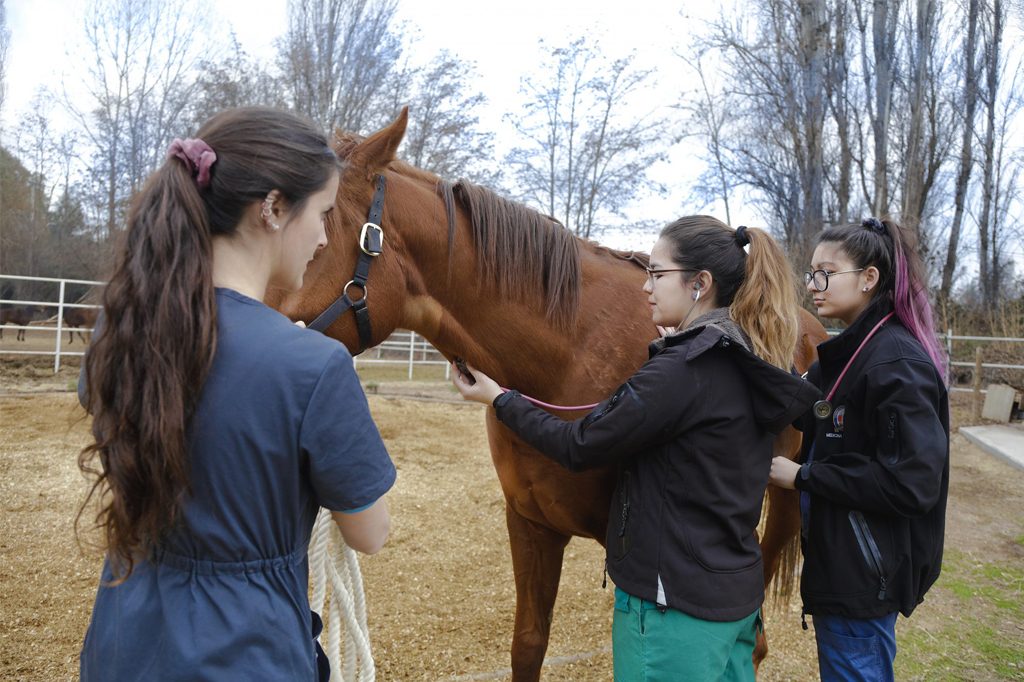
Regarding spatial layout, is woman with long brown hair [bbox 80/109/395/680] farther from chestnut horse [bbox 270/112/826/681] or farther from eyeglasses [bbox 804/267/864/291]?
eyeglasses [bbox 804/267/864/291]

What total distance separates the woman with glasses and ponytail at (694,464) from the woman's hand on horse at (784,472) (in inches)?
9.6

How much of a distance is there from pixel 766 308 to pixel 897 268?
→ 1.88ft

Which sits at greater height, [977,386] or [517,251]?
[517,251]

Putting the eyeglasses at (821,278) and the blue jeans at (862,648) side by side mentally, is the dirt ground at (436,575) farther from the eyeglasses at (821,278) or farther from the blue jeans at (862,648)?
the eyeglasses at (821,278)

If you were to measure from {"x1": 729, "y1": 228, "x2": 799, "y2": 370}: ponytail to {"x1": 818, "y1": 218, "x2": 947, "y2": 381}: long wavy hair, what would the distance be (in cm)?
43

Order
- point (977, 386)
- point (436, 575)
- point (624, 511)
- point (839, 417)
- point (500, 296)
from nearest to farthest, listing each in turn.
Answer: point (624, 511) < point (839, 417) < point (500, 296) < point (436, 575) < point (977, 386)

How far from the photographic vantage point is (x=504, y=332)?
189 cm

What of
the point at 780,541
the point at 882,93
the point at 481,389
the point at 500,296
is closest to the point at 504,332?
the point at 500,296

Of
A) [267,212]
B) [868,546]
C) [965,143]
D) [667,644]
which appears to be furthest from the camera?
[965,143]

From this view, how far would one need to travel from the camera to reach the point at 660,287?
1.66 metres

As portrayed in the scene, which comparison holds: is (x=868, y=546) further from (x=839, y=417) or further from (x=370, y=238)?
(x=370, y=238)

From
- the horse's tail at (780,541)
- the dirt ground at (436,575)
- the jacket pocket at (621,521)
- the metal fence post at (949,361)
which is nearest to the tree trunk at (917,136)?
the metal fence post at (949,361)

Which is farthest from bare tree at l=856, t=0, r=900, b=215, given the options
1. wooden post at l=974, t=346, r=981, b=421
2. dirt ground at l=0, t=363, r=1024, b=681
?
dirt ground at l=0, t=363, r=1024, b=681

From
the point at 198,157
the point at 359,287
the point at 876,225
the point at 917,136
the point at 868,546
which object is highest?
the point at 917,136
